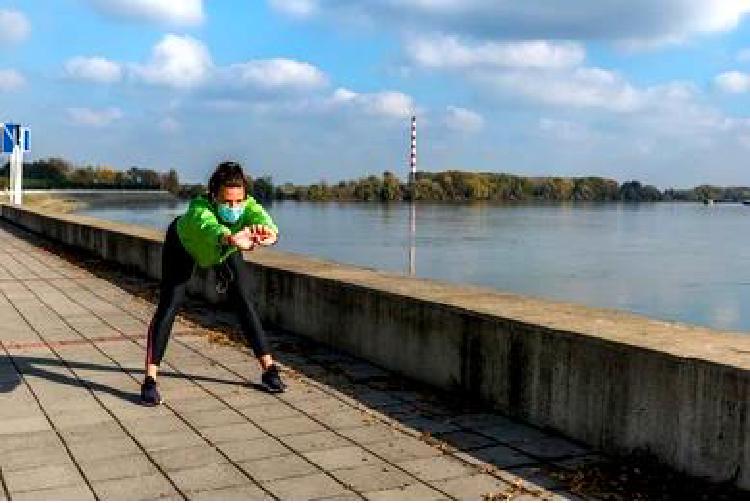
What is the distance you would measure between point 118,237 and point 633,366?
12.1 metres

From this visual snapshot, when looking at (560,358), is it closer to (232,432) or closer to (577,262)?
(232,432)

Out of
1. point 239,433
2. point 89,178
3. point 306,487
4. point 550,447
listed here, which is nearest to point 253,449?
point 239,433

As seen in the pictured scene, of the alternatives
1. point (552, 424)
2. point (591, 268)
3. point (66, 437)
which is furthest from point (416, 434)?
point (591, 268)

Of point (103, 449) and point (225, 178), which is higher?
point (225, 178)

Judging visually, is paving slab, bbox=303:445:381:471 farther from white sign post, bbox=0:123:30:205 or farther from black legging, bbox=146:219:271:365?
white sign post, bbox=0:123:30:205

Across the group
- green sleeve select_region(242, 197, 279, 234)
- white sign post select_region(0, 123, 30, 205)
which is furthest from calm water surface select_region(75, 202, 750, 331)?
green sleeve select_region(242, 197, 279, 234)

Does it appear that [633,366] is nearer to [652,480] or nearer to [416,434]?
[652,480]

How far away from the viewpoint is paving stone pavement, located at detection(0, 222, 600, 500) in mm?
4156

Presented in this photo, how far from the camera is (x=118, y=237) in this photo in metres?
15.1

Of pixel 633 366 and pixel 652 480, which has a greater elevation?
pixel 633 366

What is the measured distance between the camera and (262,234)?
18.1 ft

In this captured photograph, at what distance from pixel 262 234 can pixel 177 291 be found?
876mm

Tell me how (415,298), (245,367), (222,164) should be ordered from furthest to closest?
(245,367), (415,298), (222,164)

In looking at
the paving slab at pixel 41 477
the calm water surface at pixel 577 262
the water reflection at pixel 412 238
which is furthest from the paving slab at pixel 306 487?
the calm water surface at pixel 577 262
